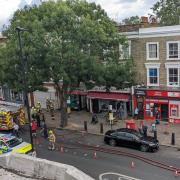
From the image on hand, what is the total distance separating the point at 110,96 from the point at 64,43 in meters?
10.3

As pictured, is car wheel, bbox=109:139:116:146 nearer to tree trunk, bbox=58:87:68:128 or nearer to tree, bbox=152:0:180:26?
tree trunk, bbox=58:87:68:128

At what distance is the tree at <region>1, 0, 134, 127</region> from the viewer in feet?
82.0

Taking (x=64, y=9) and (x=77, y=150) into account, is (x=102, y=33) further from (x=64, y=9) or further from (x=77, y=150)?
(x=77, y=150)

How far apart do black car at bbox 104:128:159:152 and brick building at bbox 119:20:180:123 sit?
7.78 m

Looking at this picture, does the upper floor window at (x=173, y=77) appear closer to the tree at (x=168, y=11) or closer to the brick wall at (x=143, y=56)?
the brick wall at (x=143, y=56)

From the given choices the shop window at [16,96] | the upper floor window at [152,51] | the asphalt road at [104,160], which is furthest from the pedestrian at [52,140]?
the shop window at [16,96]

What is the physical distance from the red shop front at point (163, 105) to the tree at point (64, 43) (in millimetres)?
5510

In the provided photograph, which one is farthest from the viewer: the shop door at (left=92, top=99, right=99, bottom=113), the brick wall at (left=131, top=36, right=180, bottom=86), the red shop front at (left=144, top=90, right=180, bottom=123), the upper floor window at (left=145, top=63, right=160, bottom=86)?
the shop door at (left=92, top=99, right=99, bottom=113)

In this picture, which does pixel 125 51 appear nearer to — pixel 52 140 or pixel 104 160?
pixel 52 140

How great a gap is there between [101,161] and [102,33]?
34.7 feet

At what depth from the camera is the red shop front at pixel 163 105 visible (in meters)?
29.8

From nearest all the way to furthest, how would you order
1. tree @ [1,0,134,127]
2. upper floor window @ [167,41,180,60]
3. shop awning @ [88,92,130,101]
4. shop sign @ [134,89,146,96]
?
tree @ [1,0,134,127] → upper floor window @ [167,41,180,60] → shop sign @ [134,89,146,96] → shop awning @ [88,92,130,101]

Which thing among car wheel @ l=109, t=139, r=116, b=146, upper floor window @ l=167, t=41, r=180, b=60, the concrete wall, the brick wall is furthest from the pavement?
the concrete wall

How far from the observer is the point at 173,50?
29219 mm
